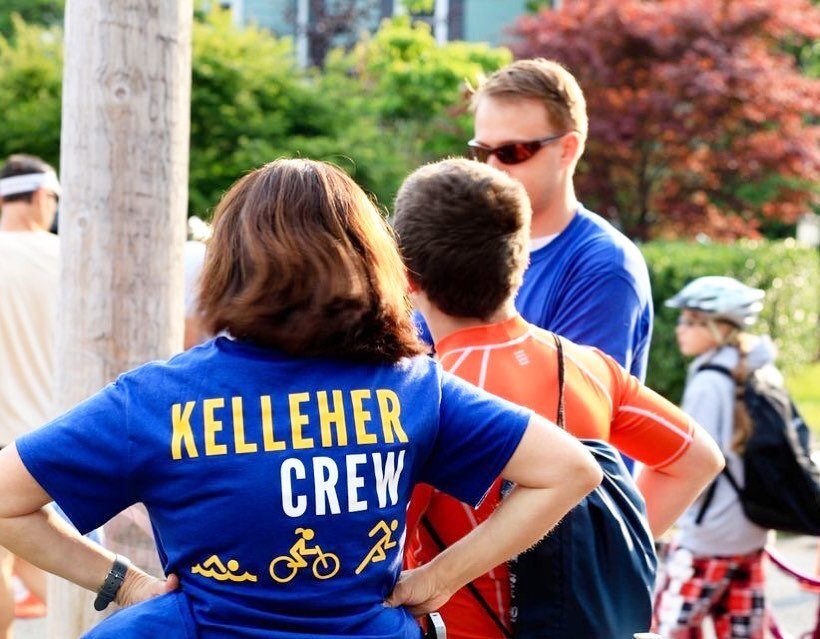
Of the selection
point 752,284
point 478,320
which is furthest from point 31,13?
point 478,320

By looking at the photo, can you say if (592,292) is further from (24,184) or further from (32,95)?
(32,95)

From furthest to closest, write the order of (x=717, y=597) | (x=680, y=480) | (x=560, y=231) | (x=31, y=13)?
(x=31, y=13) → (x=717, y=597) → (x=560, y=231) → (x=680, y=480)

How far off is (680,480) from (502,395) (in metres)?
0.56

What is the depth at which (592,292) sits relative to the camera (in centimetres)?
307

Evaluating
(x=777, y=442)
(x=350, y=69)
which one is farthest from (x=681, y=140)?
(x=777, y=442)

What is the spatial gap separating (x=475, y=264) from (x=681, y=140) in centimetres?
1238

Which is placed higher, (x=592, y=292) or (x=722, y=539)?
(x=592, y=292)

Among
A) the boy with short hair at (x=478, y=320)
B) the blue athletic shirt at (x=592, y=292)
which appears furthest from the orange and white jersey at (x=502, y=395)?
the blue athletic shirt at (x=592, y=292)

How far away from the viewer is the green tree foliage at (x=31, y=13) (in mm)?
19297

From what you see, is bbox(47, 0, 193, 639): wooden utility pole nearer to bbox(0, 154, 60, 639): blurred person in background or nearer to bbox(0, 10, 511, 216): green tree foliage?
bbox(0, 154, 60, 639): blurred person in background

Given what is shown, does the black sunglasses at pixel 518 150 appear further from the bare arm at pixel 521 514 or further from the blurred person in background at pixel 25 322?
the blurred person in background at pixel 25 322

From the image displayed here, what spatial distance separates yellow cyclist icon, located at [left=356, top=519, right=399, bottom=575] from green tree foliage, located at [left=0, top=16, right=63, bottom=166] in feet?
36.2

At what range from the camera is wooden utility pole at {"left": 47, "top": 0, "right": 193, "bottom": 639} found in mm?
3295

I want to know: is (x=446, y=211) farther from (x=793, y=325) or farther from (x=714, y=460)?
(x=793, y=325)
